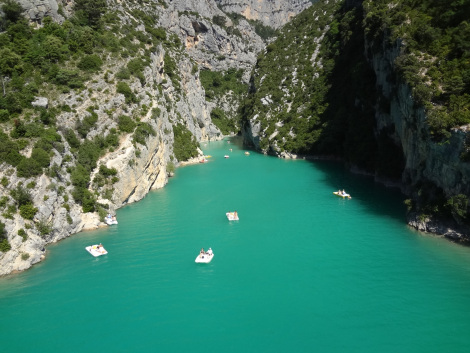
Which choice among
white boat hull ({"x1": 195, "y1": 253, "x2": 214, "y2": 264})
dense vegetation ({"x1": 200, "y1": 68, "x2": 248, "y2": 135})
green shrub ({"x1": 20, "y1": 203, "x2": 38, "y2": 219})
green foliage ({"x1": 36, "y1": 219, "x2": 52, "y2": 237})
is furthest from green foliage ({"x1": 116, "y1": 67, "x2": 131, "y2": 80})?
dense vegetation ({"x1": 200, "y1": 68, "x2": 248, "y2": 135})

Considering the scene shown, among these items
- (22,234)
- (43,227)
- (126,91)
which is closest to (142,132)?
(126,91)

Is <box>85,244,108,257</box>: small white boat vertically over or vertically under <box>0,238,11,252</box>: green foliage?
under

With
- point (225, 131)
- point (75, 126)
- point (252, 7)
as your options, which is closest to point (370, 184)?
point (75, 126)

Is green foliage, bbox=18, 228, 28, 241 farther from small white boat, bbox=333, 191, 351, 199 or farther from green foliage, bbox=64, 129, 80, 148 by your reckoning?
small white boat, bbox=333, 191, 351, 199

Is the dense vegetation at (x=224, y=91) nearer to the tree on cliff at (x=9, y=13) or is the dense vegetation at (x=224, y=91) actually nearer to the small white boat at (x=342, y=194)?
the tree on cliff at (x=9, y=13)

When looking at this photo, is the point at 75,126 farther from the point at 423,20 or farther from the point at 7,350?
the point at 423,20

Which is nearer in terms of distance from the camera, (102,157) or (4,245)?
(4,245)

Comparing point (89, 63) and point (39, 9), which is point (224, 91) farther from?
point (89, 63)
